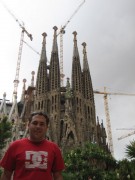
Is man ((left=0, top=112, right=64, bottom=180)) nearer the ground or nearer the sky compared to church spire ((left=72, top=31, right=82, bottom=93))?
nearer the ground

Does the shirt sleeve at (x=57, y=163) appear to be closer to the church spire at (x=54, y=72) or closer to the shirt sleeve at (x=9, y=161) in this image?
the shirt sleeve at (x=9, y=161)

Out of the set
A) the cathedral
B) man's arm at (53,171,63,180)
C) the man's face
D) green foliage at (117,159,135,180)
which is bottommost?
man's arm at (53,171,63,180)

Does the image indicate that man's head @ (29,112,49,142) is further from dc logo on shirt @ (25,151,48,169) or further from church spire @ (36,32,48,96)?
church spire @ (36,32,48,96)

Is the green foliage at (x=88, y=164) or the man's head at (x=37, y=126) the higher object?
the green foliage at (x=88, y=164)

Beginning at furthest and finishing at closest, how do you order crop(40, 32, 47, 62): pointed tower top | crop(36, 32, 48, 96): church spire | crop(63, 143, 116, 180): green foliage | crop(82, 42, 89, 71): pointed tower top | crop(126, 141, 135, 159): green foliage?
crop(82, 42, 89, 71): pointed tower top, crop(40, 32, 47, 62): pointed tower top, crop(36, 32, 48, 96): church spire, crop(63, 143, 116, 180): green foliage, crop(126, 141, 135, 159): green foliage

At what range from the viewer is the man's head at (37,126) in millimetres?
4355

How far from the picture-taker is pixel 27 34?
307 ft

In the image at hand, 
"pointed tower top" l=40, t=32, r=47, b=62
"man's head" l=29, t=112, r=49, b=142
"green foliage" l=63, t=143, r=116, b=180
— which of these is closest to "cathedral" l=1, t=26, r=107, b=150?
"pointed tower top" l=40, t=32, r=47, b=62

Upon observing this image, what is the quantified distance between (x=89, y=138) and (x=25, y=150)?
5397 centimetres

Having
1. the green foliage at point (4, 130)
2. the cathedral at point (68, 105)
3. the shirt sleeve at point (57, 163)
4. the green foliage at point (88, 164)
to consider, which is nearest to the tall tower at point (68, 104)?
the cathedral at point (68, 105)

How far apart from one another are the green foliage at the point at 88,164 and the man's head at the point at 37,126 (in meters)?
24.0

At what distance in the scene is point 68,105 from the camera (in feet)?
193

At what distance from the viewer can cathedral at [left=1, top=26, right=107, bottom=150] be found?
56.3 m

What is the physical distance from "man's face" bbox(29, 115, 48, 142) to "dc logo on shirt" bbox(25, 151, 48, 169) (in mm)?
252
